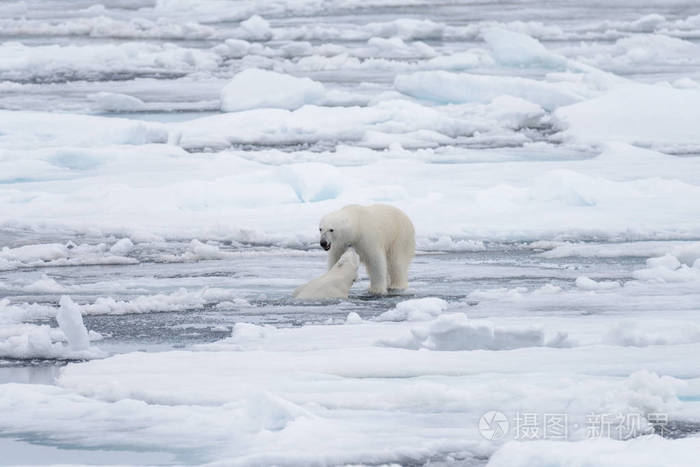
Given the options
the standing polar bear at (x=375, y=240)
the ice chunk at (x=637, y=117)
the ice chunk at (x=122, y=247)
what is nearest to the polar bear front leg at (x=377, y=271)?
the standing polar bear at (x=375, y=240)

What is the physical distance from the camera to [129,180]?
10.5 m

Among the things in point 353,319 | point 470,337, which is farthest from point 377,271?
point 470,337

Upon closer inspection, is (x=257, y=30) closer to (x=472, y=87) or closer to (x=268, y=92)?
(x=268, y=92)

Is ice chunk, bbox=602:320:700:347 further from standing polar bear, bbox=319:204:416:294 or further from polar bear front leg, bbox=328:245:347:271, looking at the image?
polar bear front leg, bbox=328:245:347:271

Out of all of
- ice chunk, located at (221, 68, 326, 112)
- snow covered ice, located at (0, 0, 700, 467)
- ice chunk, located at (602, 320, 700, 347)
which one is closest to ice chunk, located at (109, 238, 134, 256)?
snow covered ice, located at (0, 0, 700, 467)

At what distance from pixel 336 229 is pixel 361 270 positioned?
136cm

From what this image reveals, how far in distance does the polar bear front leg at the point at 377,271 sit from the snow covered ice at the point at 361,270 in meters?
0.15

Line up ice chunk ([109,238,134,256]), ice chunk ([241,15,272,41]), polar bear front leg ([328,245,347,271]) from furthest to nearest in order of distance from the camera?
1. ice chunk ([241,15,272,41])
2. ice chunk ([109,238,134,256])
3. polar bear front leg ([328,245,347,271])

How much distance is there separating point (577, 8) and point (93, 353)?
24126mm

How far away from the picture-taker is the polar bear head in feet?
20.9

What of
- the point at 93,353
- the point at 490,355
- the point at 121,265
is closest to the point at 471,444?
the point at 490,355

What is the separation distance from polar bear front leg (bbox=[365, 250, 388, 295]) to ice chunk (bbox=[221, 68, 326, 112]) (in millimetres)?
8386

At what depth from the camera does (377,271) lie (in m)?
6.55

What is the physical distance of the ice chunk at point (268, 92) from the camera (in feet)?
48.6
